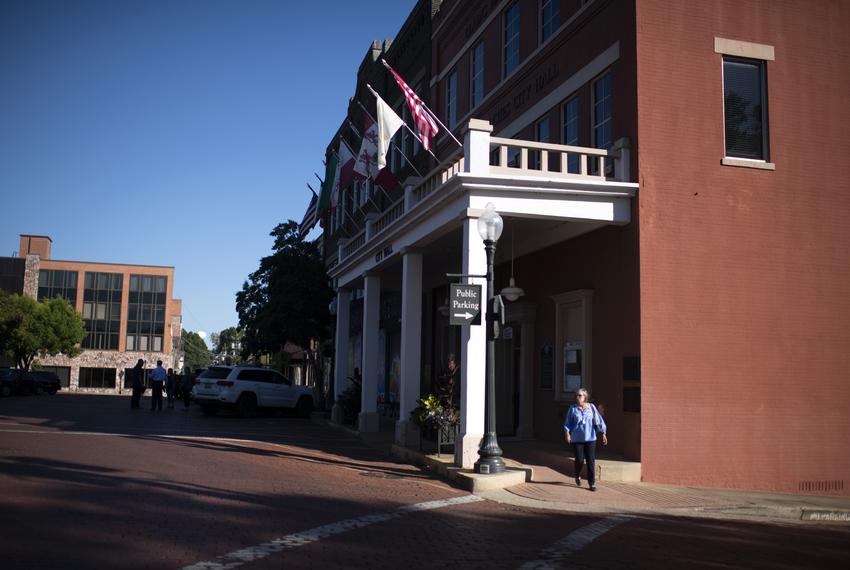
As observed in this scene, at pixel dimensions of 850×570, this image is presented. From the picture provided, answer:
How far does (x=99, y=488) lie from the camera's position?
33.5 ft

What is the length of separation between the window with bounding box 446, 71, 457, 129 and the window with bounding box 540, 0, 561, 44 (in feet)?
18.2

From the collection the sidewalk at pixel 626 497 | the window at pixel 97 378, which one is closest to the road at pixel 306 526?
the sidewalk at pixel 626 497

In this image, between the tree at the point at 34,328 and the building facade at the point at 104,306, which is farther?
the building facade at the point at 104,306

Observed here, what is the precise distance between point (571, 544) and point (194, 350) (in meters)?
152

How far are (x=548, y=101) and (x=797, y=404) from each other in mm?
7832

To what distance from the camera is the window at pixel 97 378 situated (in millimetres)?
79562

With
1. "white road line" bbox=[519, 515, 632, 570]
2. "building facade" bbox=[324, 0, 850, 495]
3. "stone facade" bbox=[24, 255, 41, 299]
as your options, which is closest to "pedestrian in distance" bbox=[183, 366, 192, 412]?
"building facade" bbox=[324, 0, 850, 495]

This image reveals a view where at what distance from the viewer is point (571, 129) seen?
53.6 feet

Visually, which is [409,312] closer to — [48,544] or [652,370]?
[652,370]

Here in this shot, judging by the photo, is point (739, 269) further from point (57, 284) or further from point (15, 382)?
point (57, 284)

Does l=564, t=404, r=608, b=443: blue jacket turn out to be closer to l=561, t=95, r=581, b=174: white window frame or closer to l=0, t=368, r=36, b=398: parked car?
l=561, t=95, r=581, b=174: white window frame

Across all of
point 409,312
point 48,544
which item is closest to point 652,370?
point 409,312

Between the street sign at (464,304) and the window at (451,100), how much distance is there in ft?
35.7

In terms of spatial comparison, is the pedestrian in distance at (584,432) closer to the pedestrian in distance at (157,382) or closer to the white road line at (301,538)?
the white road line at (301,538)
